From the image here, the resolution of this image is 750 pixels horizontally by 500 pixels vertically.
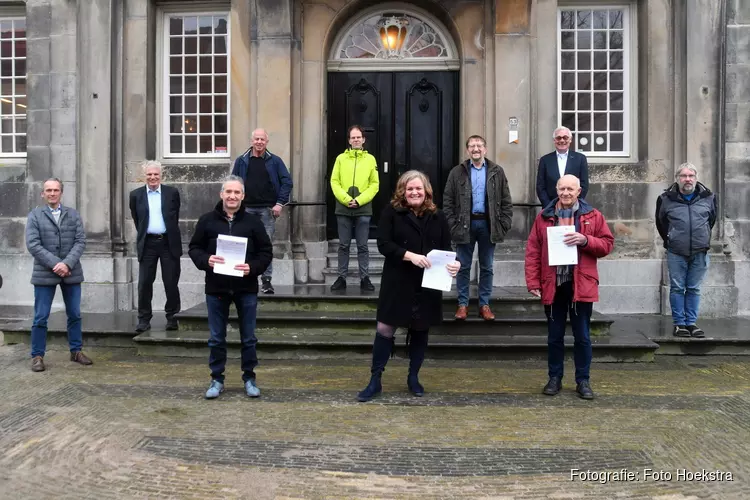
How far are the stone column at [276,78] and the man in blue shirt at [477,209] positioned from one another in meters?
3.03

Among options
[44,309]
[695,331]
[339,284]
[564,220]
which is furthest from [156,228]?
[695,331]

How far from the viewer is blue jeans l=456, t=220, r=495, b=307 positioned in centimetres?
783

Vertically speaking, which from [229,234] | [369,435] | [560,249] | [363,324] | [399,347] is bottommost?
[369,435]

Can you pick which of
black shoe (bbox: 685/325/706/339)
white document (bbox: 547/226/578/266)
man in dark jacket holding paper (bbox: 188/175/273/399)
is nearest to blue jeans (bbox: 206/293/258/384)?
man in dark jacket holding paper (bbox: 188/175/273/399)

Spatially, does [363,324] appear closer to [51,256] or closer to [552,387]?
[552,387]

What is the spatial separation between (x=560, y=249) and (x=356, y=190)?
3.41 m

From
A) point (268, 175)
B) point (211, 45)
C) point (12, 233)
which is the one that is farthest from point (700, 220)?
point (12, 233)

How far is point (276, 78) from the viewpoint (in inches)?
395

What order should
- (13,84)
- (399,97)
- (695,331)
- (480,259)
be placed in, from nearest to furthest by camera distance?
(480,259) < (695,331) < (399,97) < (13,84)

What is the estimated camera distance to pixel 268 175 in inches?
348

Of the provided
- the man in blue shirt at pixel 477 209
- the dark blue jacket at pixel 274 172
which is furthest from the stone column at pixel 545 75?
the dark blue jacket at pixel 274 172

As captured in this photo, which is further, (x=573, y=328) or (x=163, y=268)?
(x=163, y=268)

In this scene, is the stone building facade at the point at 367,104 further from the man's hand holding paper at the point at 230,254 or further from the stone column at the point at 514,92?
the man's hand holding paper at the point at 230,254

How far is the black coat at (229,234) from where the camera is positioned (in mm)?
5910
